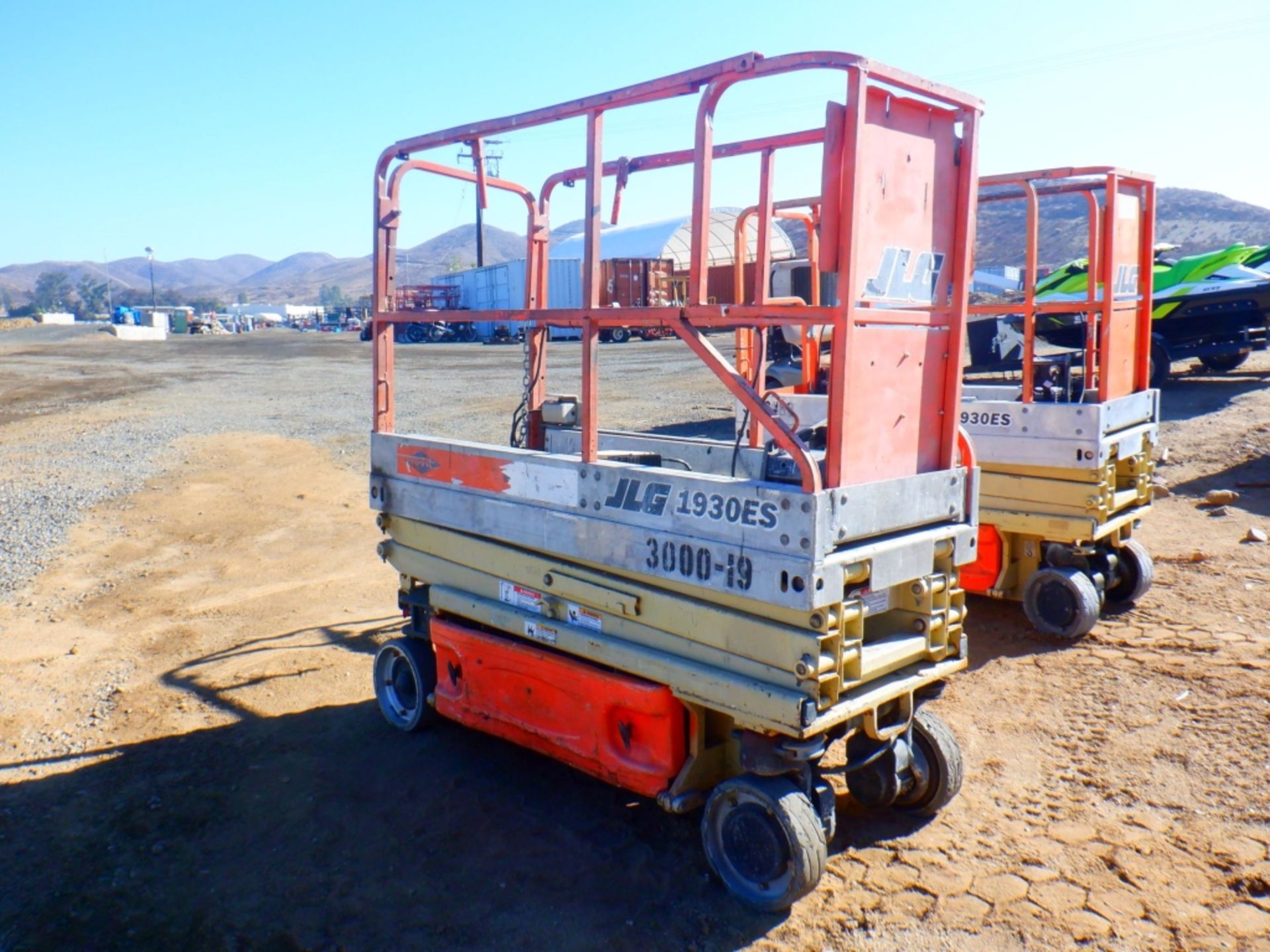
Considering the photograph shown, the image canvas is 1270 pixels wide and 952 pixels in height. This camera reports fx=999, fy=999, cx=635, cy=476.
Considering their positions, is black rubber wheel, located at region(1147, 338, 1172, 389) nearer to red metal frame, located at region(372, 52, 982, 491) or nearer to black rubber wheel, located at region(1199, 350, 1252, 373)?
black rubber wheel, located at region(1199, 350, 1252, 373)

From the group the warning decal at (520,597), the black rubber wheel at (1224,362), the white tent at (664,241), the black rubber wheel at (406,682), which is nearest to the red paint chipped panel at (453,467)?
the warning decal at (520,597)

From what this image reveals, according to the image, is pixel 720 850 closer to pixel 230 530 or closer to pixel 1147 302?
pixel 1147 302

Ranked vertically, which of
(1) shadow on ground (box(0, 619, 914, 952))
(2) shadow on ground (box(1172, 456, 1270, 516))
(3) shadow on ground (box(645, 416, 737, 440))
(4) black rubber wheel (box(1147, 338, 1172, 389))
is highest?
(4) black rubber wheel (box(1147, 338, 1172, 389))

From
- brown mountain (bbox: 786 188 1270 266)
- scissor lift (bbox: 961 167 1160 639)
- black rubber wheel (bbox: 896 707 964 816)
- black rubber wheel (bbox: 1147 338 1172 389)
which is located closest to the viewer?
black rubber wheel (bbox: 896 707 964 816)

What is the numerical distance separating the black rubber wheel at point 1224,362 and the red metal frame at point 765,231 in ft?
45.1

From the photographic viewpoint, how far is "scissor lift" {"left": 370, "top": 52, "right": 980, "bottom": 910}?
338 cm

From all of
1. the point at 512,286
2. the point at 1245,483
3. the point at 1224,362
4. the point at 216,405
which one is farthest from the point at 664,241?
the point at 1245,483

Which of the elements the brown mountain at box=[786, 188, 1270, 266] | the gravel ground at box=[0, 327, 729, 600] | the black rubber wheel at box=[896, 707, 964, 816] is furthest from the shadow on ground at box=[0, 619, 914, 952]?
the brown mountain at box=[786, 188, 1270, 266]

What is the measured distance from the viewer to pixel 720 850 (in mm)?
3738

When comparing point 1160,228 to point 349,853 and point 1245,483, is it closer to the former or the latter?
point 1245,483

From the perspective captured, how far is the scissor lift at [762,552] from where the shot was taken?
338cm

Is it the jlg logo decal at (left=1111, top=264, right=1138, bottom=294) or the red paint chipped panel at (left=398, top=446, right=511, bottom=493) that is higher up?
the jlg logo decal at (left=1111, top=264, right=1138, bottom=294)

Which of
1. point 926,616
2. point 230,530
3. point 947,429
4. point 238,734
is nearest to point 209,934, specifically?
point 238,734

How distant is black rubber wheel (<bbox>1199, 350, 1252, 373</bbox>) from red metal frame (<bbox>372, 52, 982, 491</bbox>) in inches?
541
